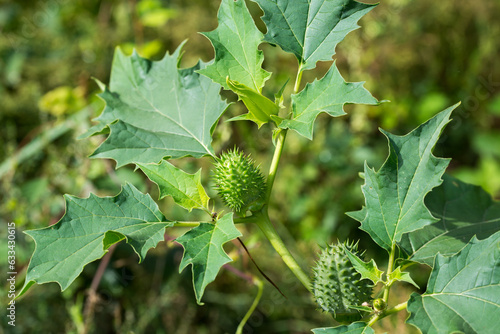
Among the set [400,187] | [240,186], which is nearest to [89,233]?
[240,186]

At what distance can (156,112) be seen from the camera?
4.23 feet

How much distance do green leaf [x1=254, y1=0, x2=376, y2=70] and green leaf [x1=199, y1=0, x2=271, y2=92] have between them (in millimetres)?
44

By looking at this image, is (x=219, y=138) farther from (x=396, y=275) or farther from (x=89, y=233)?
(x=396, y=275)

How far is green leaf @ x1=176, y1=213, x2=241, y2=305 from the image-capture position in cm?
87

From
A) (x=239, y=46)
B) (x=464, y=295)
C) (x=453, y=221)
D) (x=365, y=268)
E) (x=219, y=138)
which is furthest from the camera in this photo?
(x=219, y=138)

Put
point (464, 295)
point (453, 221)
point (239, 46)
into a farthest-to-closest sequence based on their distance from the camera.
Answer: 1. point (453, 221)
2. point (239, 46)
3. point (464, 295)

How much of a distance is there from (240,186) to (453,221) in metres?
0.58

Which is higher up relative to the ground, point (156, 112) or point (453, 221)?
point (156, 112)

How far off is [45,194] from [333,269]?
6.30 feet

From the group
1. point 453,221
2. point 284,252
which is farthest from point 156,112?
point 453,221

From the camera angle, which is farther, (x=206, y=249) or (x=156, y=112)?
(x=156, y=112)

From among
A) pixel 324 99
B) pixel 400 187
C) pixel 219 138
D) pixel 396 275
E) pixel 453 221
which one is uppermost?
pixel 324 99

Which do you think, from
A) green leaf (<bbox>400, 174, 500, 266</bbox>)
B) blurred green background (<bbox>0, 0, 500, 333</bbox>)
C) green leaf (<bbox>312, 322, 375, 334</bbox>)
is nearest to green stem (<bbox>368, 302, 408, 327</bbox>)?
green leaf (<bbox>312, 322, 375, 334</bbox>)

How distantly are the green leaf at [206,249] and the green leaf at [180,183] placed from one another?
10 centimetres
